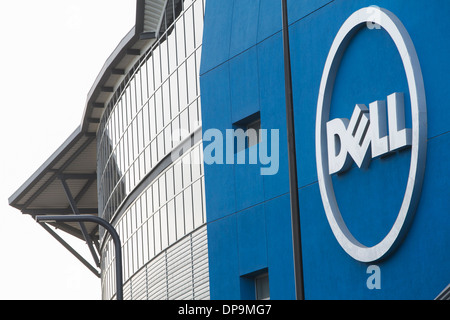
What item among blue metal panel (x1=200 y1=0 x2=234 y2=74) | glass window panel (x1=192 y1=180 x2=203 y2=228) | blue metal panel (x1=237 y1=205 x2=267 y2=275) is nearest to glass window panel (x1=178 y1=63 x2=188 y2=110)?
glass window panel (x1=192 y1=180 x2=203 y2=228)

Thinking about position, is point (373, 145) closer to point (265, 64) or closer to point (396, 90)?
point (396, 90)

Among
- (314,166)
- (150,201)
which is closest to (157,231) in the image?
(150,201)

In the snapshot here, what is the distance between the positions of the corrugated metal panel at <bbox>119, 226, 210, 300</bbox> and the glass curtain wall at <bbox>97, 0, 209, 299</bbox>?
0.12 metres

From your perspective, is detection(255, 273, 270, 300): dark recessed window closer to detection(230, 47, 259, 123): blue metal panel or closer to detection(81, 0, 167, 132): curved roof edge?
detection(230, 47, 259, 123): blue metal panel

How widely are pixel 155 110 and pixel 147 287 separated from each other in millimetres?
6969

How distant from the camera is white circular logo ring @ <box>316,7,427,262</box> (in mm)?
19562

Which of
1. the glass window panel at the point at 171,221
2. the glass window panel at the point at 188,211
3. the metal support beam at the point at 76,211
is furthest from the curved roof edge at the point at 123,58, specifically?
the glass window panel at the point at 188,211

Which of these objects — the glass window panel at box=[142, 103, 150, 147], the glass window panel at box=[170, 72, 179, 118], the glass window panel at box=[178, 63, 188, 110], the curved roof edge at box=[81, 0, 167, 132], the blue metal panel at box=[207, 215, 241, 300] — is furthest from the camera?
the glass window panel at box=[142, 103, 150, 147]

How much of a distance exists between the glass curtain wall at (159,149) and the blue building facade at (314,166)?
3.86m

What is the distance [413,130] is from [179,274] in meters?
16.4

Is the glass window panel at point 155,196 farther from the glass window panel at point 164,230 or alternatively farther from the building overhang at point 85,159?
the building overhang at point 85,159

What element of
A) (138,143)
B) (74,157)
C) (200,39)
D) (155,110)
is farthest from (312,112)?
(74,157)

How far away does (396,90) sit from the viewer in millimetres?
20500

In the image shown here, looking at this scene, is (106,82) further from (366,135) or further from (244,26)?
(366,135)
